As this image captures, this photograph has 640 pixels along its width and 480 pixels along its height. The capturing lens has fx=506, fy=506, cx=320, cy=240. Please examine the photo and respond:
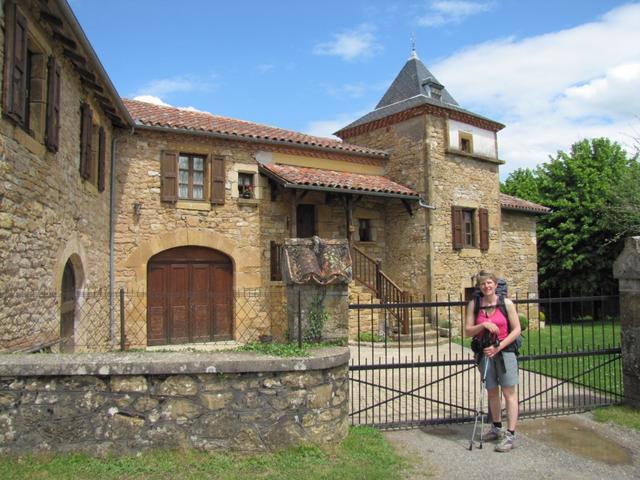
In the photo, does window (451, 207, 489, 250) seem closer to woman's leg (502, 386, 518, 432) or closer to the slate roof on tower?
the slate roof on tower

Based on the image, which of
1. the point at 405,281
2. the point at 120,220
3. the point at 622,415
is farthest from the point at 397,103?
the point at 622,415

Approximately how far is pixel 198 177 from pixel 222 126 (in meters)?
1.54

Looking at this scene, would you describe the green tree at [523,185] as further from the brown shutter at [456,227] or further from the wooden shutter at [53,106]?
the wooden shutter at [53,106]

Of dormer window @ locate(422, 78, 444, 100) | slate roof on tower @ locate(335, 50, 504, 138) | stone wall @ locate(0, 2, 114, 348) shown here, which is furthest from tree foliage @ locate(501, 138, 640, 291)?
stone wall @ locate(0, 2, 114, 348)

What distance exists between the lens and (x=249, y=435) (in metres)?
4.26

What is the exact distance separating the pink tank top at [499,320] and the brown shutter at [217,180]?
8492 millimetres

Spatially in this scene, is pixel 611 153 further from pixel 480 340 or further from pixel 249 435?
pixel 249 435

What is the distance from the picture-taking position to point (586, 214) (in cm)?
1923

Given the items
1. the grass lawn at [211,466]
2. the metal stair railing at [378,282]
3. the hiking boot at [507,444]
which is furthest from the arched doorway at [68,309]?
the metal stair railing at [378,282]

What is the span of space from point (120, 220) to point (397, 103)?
982 centimetres

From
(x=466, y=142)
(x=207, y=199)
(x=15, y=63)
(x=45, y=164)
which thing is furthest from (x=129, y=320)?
(x=466, y=142)

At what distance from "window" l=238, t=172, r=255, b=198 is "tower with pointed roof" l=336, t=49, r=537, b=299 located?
4.59 m

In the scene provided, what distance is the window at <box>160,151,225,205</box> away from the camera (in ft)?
39.1

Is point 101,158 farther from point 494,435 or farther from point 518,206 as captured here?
point 518,206
